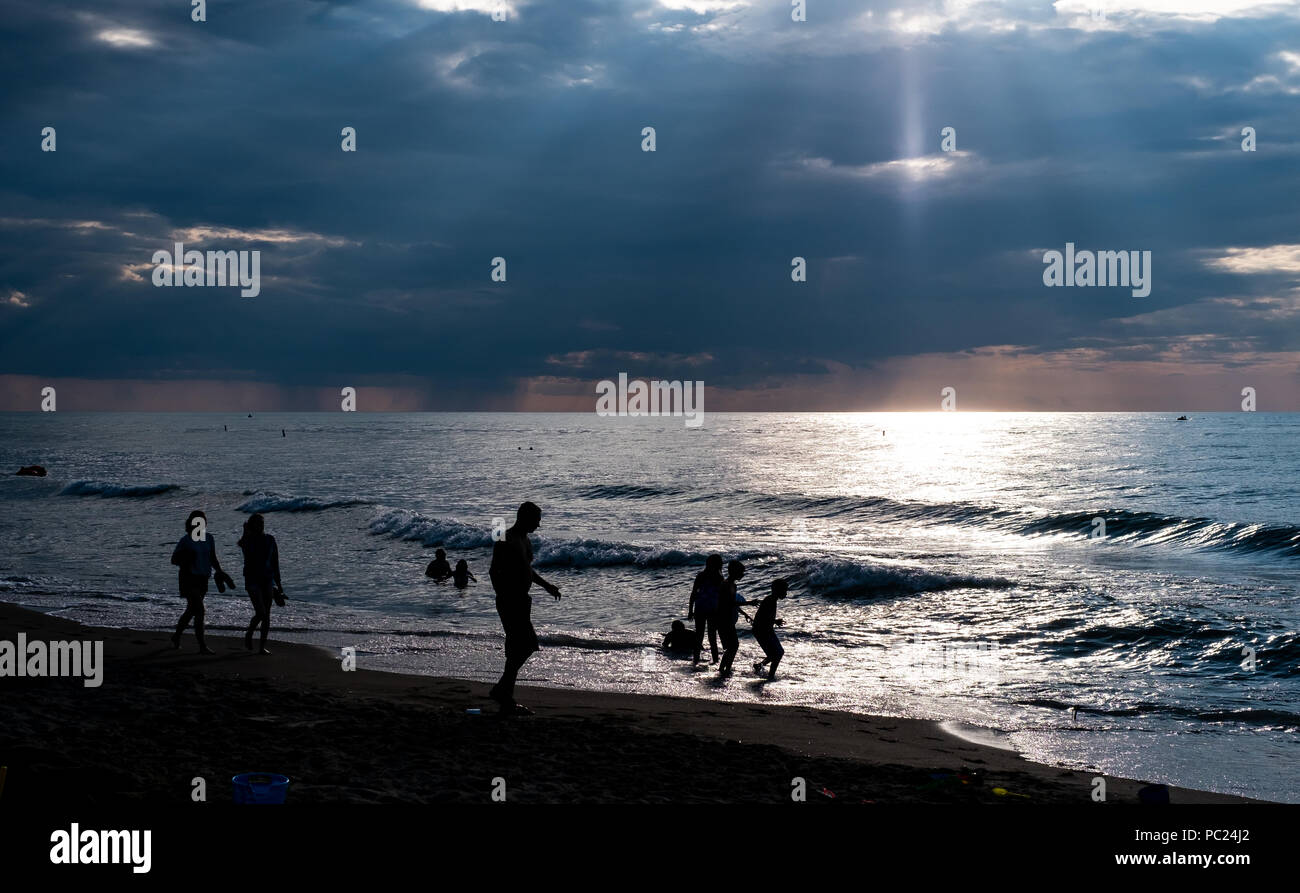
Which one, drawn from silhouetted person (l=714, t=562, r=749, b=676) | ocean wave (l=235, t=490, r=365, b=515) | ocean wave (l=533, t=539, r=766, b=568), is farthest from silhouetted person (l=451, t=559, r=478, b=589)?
ocean wave (l=235, t=490, r=365, b=515)

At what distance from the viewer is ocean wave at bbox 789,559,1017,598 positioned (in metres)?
23.0

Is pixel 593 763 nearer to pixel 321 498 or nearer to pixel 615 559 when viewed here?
pixel 615 559

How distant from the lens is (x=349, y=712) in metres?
10.2

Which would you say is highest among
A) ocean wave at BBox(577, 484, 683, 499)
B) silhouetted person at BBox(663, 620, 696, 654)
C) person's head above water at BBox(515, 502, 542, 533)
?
person's head above water at BBox(515, 502, 542, 533)

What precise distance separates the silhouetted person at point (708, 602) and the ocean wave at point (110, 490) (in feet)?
147

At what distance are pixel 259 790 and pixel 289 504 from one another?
4089 cm

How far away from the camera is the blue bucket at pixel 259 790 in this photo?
6555 millimetres

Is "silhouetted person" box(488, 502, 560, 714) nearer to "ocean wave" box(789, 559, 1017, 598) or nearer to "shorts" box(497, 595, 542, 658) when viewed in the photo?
"shorts" box(497, 595, 542, 658)

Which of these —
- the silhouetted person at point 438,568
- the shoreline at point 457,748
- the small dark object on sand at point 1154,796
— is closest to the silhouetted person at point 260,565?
the shoreline at point 457,748

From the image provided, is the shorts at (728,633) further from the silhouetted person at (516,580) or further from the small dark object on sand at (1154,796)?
the small dark object on sand at (1154,796)

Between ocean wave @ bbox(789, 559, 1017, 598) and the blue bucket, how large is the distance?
1751 centimetres

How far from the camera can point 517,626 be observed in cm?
966

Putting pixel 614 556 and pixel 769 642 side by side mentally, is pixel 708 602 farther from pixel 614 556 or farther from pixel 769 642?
pixel 614 556
